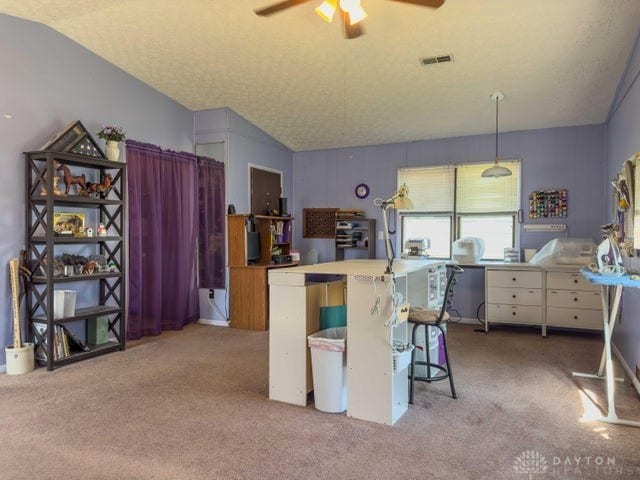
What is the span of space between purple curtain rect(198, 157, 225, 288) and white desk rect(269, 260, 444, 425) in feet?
8.85

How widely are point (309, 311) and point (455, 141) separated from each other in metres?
3.88

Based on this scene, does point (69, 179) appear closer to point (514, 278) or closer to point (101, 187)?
point (101, 187)

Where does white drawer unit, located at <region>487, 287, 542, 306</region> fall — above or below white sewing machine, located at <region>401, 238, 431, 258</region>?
below

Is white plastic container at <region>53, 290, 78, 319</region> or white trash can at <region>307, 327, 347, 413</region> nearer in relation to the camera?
white trash can at <region>307, 327, 347, 413</region>

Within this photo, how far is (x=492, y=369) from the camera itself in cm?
377

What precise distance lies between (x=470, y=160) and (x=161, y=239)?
403 cm

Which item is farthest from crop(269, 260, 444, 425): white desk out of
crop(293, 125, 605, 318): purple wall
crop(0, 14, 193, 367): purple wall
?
crop(293, 125, 605, 318): purple wall

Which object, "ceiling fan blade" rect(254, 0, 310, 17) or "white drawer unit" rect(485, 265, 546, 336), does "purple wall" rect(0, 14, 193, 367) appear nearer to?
"ceiling fan blade" rect(254, 0, 310, 17)

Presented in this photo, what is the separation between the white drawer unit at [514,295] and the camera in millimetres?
5008

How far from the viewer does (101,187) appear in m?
4.26

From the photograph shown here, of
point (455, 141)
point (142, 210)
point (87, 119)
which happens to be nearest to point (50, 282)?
point (142, 210)

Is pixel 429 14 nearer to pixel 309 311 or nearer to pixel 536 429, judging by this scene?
pixel 309 311

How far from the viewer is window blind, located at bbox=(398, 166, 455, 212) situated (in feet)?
19.4

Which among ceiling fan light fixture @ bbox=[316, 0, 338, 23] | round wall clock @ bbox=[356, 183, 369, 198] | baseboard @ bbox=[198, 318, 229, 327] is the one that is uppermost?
ceiling fan light fixture @ bbox=[316, 0, 338, 23]
